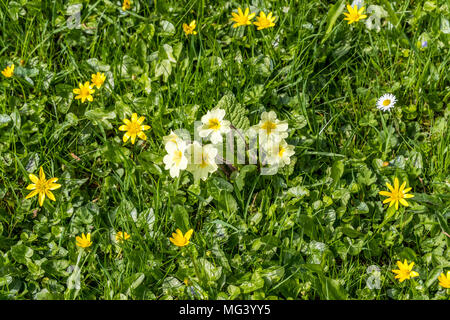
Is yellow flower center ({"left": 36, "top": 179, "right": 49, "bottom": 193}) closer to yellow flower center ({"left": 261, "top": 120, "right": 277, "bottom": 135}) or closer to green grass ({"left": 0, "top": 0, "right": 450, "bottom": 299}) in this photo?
green grass ({"left": 0, "top": 0, "right": 450, "bottom": 299})

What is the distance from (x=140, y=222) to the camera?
2572 millimetres

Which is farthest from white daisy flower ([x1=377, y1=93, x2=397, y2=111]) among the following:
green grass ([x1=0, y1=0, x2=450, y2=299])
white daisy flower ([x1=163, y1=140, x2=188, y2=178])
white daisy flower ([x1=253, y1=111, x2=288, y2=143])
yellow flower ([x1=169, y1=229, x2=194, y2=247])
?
yellow flower ([x1=169, y1=229, x2=194, y2=247])

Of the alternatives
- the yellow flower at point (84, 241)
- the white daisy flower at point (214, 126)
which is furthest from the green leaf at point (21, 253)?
the white daisy flower at point (214, 126)

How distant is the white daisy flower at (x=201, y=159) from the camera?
2406 millimetres

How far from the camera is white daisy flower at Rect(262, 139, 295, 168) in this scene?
101 inches

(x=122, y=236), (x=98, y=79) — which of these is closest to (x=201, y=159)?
(x=122, y=236)

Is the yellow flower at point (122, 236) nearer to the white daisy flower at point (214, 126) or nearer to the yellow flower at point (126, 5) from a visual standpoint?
the white daisy flower at point (214, 126)

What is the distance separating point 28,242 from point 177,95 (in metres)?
1.06

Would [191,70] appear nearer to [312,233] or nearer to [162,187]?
[162,187]

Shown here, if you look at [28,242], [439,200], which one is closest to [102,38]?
[28,242]

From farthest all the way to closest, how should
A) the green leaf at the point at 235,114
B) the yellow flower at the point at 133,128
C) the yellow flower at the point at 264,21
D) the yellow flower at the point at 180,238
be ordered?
the yellow flower at the point at 264,21, the yellow flower at the point at 133,128, the green leaf at the point at 235,114, the yellow flower at the point at 180,238

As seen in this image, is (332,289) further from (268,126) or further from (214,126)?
(214,126)

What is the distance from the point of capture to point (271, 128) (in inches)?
100

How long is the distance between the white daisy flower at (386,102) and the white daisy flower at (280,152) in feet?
2.07
